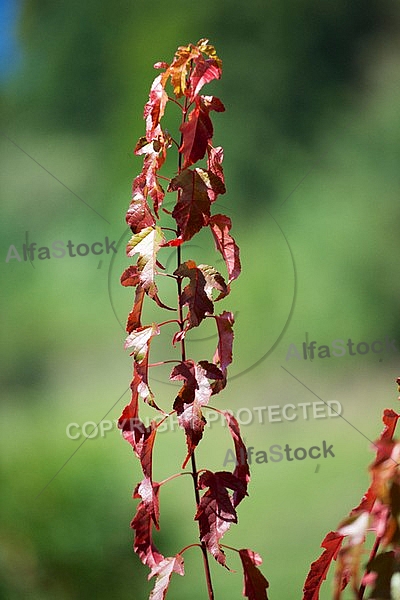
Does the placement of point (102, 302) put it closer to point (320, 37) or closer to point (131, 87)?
point (131, 87)

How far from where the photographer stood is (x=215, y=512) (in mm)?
916

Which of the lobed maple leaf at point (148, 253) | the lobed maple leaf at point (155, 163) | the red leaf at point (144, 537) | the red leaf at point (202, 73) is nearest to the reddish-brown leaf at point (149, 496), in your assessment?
the red leaf at point (144, 537)

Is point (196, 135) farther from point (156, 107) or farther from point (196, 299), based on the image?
point (196, 299)

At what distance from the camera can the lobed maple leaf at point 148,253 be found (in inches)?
35.7

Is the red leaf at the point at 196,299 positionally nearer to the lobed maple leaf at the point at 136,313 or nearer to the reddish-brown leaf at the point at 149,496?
the lobed maple leaf at the point at 136,313

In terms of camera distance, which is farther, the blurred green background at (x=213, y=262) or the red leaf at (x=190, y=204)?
the blurred green background at (x=213, y=262)

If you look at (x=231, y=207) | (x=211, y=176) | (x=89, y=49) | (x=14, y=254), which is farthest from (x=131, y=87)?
(x=211, y=176)

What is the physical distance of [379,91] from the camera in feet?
5.94

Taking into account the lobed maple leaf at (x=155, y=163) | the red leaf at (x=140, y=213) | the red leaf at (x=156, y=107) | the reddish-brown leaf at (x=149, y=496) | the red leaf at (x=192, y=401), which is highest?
the red leaf at (x=156, y=107)

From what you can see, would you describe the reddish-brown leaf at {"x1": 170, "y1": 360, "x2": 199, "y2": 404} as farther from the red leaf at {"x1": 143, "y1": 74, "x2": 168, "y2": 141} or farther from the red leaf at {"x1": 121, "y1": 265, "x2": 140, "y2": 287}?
the red leaf at {"x1": 143, "y1": 74, "x2": 168, "y2": 141}

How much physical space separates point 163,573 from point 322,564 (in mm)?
218

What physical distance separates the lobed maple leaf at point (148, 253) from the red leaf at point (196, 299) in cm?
4

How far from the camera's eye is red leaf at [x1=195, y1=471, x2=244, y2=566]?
91cm

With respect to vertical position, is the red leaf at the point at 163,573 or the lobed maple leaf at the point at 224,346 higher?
the lobed maple leaf at the point at 224,346
